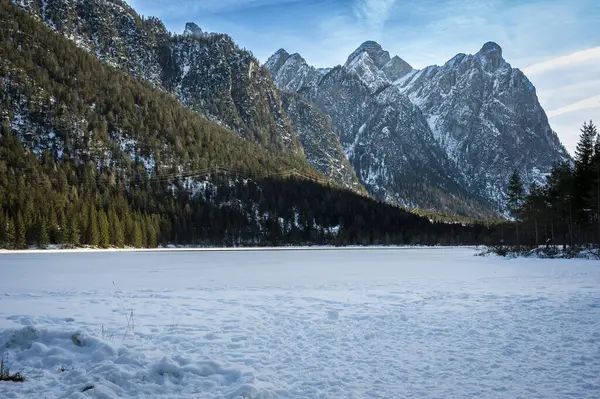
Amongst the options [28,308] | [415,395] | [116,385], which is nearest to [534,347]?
[415,395]

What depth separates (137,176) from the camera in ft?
501

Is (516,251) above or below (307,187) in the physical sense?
below

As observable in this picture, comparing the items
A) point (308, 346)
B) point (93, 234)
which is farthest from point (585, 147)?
point (93, 234)

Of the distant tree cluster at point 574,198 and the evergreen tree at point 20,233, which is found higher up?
the distant tree cluster at point 574,198

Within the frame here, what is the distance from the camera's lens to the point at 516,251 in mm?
57156

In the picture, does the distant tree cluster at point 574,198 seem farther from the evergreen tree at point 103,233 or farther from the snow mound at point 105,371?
the evergreen tree at point 103,233

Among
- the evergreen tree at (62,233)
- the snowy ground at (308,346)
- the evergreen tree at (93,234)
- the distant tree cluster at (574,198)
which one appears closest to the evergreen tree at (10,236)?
the evergreen tree at (62,233)

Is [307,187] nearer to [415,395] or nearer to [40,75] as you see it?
[40,75]

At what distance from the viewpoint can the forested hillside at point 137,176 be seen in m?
121

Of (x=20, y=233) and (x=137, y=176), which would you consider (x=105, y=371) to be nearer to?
(x=20, y=233)

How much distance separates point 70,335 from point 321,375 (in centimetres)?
570

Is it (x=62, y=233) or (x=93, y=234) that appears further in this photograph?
(x=93, y=234)

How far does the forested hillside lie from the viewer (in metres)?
121

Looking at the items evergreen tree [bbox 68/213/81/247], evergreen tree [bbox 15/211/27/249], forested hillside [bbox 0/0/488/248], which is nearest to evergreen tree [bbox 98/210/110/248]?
forested hillside [bbox 0/0/488/248]
